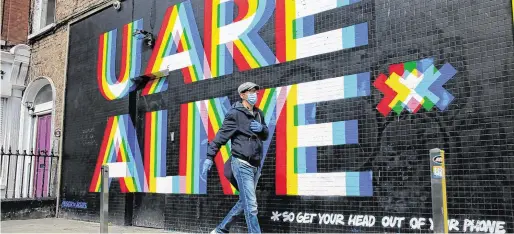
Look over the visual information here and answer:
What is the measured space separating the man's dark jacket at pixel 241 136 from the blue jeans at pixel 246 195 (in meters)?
0.09

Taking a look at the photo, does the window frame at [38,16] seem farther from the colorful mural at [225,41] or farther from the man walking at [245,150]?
the man walking at [245,150]

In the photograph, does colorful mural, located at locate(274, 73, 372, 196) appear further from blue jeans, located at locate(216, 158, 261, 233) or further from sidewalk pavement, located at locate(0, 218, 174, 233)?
sidewalk pavement, located at locate(0, 218, 174, 233)

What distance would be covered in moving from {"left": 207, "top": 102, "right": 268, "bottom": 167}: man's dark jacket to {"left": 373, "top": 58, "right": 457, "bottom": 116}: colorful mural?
1.45 m

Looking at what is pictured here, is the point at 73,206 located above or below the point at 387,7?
below

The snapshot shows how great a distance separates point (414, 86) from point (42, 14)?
1068 cm

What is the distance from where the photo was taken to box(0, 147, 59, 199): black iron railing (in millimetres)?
10789

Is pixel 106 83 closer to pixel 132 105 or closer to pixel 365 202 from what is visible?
pixel 132 105

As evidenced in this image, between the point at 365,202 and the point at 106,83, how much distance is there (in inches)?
236

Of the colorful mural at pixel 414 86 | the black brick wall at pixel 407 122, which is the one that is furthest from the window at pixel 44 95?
the colorful mural at pixel 414 86

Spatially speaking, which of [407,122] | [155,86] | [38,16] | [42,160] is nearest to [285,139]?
[407,122]

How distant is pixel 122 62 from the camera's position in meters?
9.23

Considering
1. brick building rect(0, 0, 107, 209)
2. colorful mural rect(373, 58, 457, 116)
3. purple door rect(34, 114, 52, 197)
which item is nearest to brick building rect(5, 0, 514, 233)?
colorful mural rect(373, 58, 457, 116)

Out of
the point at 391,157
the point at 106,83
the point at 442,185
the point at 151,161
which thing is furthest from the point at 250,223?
the point at 106,83

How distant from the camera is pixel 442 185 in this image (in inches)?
141
